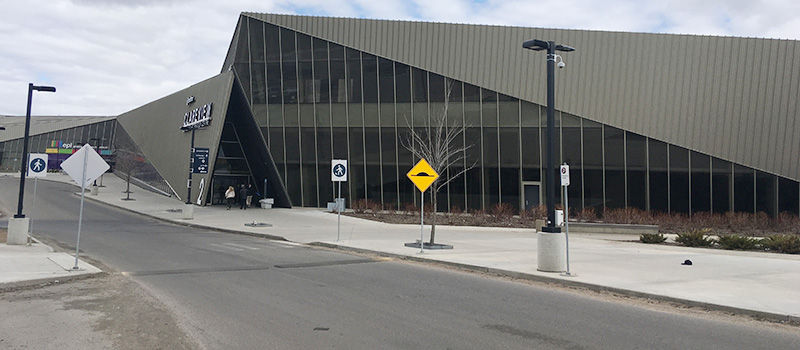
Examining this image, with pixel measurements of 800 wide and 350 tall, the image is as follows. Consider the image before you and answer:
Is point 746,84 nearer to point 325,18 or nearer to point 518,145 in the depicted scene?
point 518,145

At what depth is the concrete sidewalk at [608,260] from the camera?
9.35m

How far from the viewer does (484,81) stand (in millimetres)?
33719

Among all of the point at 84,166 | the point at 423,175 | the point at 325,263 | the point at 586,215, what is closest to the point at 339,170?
the point at 423,175

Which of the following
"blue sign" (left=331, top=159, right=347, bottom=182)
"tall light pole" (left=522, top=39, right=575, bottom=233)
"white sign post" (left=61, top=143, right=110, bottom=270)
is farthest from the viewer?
"blue sign" (left=331, top=159, right=347, bottom=182)

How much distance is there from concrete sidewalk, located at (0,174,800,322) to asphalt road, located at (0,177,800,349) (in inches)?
38.4

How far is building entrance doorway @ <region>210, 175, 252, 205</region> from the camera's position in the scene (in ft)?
127

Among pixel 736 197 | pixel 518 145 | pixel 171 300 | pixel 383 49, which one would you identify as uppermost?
pixel 383 49

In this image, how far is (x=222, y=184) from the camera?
129 feet

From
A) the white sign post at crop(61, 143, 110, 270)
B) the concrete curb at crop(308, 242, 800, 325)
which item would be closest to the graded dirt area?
the white sign post at crop(61, 143, 110, 270)

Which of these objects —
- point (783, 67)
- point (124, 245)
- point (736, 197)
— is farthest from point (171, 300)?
point (783, 67)

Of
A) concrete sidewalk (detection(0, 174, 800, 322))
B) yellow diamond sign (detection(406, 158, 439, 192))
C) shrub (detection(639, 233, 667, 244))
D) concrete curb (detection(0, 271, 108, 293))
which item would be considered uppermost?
yellow diamond sign (detection(406, 158, 439, 192))

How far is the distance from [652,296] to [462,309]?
3490 millimetres

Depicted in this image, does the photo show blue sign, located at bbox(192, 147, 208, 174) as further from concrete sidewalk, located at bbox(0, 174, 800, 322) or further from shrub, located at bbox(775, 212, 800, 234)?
shrub, located at bbox(775, 212, 800, 234)

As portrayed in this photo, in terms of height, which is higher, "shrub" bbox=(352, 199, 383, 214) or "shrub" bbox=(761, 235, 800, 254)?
"shrub" bbox=(352, 199, 383, 214)
